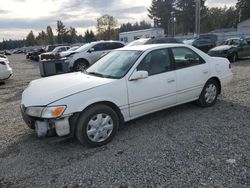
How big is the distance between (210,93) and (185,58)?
107cm

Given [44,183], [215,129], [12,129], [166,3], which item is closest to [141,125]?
[215,129]

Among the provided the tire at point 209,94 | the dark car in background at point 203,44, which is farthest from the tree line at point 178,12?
the tire at point 209,94

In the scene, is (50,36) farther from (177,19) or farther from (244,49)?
(244,49)

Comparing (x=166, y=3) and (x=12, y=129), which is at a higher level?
(x=166, y=3)

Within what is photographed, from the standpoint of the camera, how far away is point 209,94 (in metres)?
5.82

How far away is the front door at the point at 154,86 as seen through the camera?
455 centimetres

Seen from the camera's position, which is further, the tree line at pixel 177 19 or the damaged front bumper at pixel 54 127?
the tree line at pixel 177 19

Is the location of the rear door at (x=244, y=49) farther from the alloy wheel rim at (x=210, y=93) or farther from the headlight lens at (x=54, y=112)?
the headlight lens at (x=54, y=112)

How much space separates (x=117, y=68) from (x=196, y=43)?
17311 mm

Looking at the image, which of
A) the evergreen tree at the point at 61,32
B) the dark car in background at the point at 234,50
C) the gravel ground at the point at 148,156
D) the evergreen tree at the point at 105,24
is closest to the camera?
the gravel ground at the point at 148,156

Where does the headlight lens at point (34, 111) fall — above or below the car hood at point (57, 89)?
below

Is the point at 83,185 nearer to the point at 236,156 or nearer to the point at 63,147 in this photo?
the point at 63,147

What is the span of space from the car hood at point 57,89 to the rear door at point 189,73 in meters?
1.58

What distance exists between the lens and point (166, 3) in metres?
64.3
